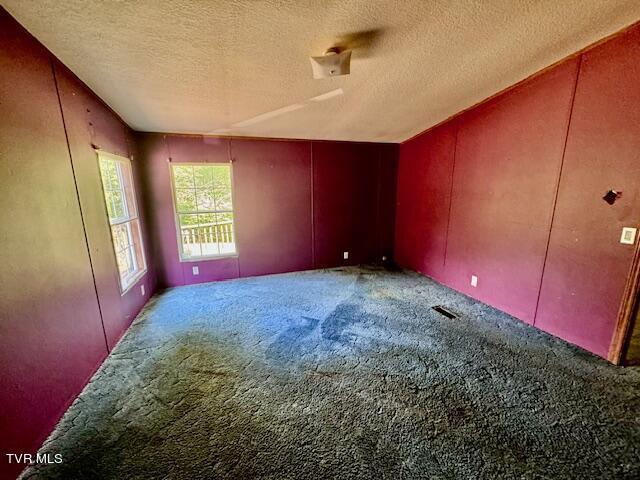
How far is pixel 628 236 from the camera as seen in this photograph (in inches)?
82.0

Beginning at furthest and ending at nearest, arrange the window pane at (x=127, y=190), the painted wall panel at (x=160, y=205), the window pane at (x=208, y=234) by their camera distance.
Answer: the window pane at (x=208, y=234) → the painted wall panel at (x=160, y=205) → the window pane at (x=127, y=190)

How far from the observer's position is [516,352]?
2.37 m

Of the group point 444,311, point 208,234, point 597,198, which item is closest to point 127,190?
point 208,234

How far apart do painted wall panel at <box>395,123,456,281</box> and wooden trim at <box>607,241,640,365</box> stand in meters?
1.94

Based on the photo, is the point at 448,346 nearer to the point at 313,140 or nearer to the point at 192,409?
the point at 192,409

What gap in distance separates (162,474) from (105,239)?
6.62 feet

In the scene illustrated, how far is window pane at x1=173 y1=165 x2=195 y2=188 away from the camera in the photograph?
3806 mm

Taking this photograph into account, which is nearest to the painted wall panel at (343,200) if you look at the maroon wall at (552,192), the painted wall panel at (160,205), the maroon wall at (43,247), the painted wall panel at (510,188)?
the maroon wall at (552,192)

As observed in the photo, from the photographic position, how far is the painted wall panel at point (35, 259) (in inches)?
54.0

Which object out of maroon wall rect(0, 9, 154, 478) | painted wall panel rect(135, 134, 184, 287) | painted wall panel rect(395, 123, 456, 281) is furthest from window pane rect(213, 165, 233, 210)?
painted wall panel rect(395, 123, 456, 281)

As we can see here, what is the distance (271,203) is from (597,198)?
3.74 metres

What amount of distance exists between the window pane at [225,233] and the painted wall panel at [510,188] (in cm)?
336

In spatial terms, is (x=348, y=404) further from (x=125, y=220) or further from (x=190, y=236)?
(x=190, y=236)

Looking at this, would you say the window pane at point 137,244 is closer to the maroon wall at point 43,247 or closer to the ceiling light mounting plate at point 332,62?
the maroon wall at point 43,247
